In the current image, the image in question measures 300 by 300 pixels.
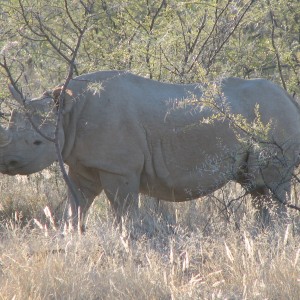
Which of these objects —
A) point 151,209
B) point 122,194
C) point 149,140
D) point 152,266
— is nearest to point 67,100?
point 149,140

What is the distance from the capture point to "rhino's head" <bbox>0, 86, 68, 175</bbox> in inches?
284

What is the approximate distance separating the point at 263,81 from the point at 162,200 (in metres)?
1.49

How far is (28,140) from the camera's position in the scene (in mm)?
7242

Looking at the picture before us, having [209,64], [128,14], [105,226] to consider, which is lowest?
[105,226]

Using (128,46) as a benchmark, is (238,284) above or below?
below

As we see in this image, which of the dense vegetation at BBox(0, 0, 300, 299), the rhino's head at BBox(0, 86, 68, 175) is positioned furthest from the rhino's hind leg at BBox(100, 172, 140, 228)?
the rhino's head at BBox(0, 86, 68, 175)

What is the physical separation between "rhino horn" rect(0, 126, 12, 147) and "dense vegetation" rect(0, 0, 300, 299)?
1.56 ft

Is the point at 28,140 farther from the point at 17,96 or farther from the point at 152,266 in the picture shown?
the point at 152,266

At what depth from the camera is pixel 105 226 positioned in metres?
7.13

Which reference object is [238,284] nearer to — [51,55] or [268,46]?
[268,46]

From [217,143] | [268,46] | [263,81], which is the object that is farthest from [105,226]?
[268,46]

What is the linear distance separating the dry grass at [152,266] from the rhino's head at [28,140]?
23.7 inches

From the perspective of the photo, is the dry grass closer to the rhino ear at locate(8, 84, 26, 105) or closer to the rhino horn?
the rhino horn

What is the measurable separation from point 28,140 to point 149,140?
3.50 feet
